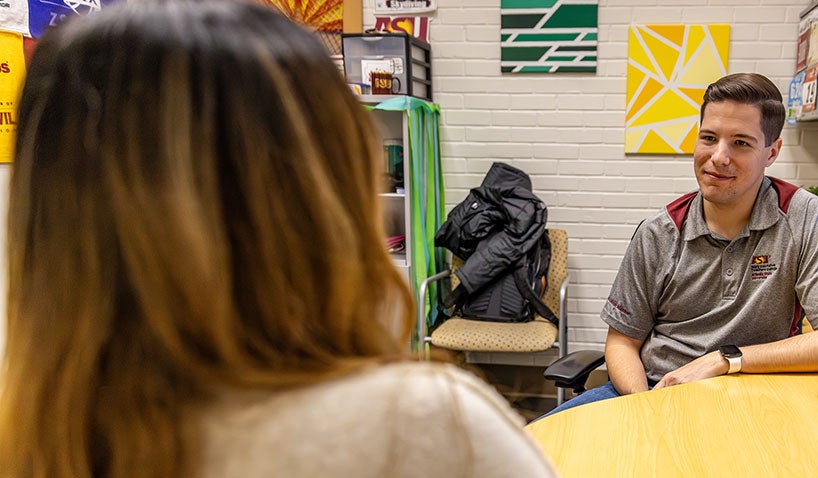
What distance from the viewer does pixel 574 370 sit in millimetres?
1831

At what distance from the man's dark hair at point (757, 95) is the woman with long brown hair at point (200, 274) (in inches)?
64.7

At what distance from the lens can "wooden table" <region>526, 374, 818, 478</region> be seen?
3.70 feet

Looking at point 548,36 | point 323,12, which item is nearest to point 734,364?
point 548,36

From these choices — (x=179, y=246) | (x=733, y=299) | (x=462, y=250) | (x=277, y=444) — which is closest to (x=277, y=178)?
(x=179, y=246)

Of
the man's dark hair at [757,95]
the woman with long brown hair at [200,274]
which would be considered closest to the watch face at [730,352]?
the man's dark hair at [757,95]

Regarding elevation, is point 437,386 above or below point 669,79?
below

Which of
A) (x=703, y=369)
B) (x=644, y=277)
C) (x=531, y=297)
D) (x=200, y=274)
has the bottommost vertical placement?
(x=531, y=297)

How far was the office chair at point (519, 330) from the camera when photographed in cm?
279

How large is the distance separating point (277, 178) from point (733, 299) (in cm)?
170

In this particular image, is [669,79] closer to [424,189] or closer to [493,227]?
[493,227]

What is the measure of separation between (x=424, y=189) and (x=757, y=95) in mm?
1668

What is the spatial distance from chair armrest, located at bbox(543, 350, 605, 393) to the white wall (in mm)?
1559

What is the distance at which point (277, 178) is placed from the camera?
46 centimetres

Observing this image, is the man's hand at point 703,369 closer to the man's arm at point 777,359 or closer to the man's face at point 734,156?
the man's arm at point 777,359
